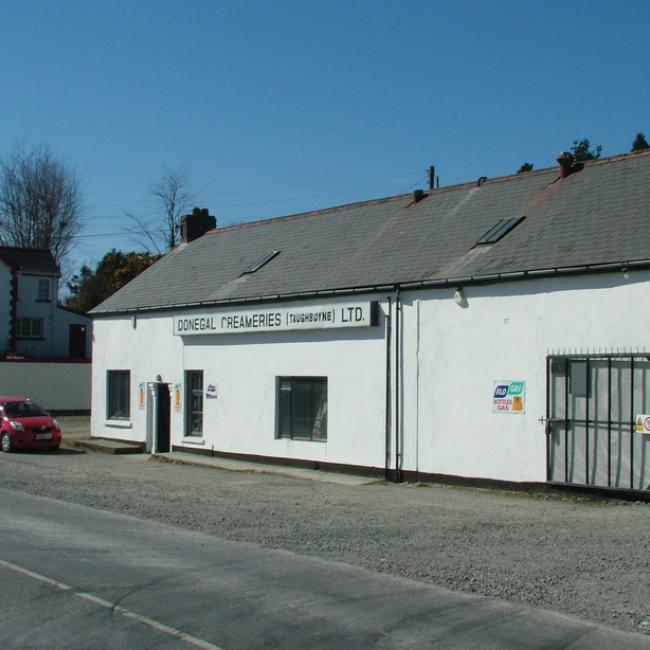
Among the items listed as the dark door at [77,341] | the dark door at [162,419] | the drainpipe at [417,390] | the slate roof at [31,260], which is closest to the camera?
the drainpipe at [417,390]

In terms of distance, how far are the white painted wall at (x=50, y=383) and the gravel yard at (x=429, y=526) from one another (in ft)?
75.5

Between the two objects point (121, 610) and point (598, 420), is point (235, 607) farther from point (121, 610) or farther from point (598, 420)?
point (598, 420)

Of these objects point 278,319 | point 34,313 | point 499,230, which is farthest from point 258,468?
point 34,313

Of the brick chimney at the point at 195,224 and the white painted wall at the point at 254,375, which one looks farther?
the brick chimney at the point at 195,224

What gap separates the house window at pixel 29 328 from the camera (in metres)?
56.4

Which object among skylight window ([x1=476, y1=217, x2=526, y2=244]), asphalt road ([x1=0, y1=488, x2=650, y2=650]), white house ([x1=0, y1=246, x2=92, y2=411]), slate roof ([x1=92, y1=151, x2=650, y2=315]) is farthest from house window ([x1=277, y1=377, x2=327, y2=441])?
white house ([x1=0, y1=246, x2=92, y2=411])

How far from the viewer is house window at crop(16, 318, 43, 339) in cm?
5638

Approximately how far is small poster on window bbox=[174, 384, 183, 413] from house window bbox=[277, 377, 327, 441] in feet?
14.4

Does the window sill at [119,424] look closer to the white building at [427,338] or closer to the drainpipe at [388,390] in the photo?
the white building at [427,338]

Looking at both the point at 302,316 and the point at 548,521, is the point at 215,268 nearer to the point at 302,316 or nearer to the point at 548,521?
the point at 302,316

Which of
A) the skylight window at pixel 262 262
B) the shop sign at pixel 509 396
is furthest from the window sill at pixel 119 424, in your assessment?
the shop sign at pixel 509 396

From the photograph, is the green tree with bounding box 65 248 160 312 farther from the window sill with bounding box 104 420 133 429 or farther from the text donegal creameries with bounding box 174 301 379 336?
the text donegal creameries with bounding box 174 301 379 336

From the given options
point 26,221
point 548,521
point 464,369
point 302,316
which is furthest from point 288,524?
point 26,221

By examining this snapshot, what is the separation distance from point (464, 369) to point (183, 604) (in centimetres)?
1159
